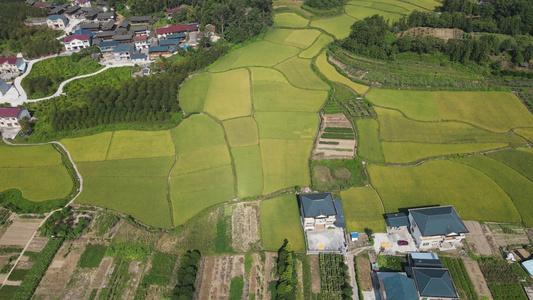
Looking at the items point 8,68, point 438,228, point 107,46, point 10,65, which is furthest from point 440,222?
point 8,68

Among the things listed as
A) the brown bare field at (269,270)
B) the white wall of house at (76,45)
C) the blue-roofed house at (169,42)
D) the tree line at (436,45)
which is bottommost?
the white wall of house at (76,45)

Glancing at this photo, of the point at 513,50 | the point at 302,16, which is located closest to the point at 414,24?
the point at 513,50

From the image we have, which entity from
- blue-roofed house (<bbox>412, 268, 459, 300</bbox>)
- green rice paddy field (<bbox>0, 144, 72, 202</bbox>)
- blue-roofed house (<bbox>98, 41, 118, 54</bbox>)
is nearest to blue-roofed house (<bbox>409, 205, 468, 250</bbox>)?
blue-roofed house (<bbox>412, 268, 459, 300</bbox>)

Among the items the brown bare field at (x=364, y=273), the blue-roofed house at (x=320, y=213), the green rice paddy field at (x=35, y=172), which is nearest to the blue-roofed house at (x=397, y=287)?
the brown bare field at (x=364, y=273)

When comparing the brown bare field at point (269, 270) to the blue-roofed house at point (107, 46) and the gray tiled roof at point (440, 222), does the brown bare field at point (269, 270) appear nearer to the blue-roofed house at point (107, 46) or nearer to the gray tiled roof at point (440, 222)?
the gray tiled roof at point (440, 222)

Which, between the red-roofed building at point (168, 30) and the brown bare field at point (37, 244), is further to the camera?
the red-roofed building at point (168, 30)

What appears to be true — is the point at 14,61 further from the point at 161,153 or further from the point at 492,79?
the point at 492,79

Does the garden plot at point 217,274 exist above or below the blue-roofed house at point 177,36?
below
